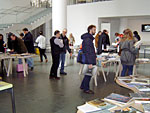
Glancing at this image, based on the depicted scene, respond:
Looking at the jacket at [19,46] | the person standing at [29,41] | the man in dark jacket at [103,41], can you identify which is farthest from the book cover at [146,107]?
the man in dark jacket at [103,41]

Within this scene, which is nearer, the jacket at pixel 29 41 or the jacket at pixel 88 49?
the jacket at pixel 88 49

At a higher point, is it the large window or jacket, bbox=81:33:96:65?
the large window

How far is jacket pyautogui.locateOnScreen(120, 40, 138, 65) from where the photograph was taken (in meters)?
4.69

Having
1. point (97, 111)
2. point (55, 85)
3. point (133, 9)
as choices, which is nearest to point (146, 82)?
point (97, 111)

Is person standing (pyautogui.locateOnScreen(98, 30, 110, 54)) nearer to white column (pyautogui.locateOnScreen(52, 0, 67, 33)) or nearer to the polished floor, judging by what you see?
white column (pyautogui.locateOnScreen(52, 0, 67, 33))

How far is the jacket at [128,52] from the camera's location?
4688 mm

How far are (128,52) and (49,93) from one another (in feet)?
7.18

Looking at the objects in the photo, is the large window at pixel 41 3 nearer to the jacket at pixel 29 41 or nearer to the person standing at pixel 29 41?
the person standing at pixel 29 41

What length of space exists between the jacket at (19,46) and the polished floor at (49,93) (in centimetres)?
104

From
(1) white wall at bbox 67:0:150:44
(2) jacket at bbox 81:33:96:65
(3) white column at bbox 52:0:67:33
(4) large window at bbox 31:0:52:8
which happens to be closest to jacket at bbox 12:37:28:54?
(3) white column at bbox 52:0:67:33

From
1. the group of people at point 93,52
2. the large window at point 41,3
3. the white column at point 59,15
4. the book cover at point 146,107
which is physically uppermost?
the large window at point 41,3

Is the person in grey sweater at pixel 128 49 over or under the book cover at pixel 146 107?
over

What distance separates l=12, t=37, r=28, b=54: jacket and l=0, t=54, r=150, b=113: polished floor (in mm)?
1042

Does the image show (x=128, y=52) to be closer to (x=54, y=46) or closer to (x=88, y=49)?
(x=88, y=49)
